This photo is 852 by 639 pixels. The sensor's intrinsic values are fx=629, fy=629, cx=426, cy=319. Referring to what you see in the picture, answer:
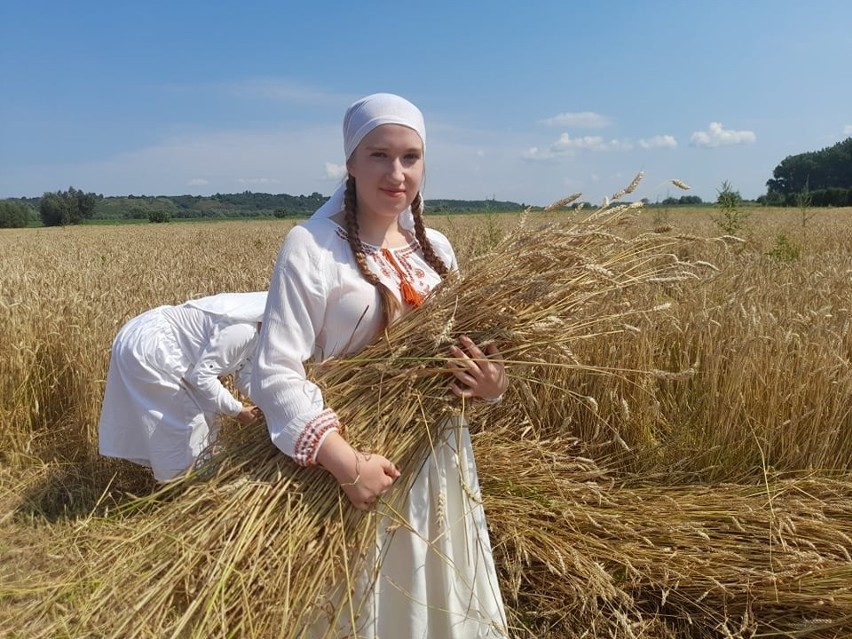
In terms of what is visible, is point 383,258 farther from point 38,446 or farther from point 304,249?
point 38,446

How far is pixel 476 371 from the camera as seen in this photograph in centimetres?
147

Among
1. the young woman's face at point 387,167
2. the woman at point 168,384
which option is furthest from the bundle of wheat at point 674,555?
the woman at point 168,384

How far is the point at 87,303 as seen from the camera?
3992 millimetres

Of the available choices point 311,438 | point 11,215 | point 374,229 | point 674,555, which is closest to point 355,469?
point 311,438

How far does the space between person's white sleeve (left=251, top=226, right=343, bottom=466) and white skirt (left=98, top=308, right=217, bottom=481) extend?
1.67 meters

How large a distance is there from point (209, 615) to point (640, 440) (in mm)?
2173

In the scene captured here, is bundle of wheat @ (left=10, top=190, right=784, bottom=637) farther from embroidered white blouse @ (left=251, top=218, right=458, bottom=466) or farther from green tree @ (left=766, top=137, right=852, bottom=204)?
green tree @ (left=766, top=137, right=852, bottom=204)

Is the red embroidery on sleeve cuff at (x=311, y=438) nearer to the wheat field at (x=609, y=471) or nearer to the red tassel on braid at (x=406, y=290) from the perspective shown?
the wheat field at (x=609, y=471)

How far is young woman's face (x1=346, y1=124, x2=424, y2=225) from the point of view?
1.47 metres

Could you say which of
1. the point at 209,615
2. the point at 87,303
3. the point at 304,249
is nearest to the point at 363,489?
the point at 209,615

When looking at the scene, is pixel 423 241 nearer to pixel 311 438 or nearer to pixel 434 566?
pixel 311 438

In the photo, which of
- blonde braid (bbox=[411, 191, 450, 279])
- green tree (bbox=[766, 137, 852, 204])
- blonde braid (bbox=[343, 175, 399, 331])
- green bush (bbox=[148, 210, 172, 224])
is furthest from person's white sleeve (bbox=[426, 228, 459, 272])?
green tree (bbox=[766, 137, 852, 204])

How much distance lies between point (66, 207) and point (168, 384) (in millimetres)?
55369

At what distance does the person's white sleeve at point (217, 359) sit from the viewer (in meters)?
2.81
